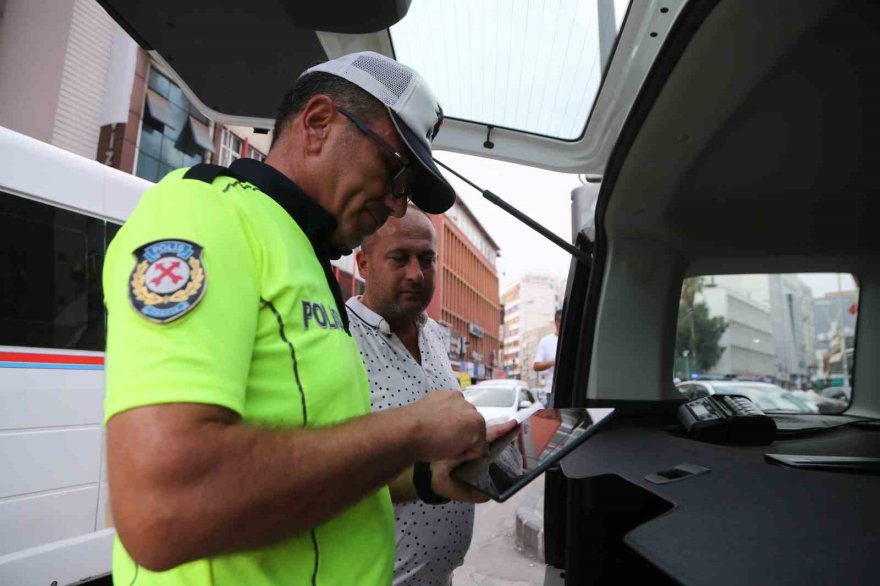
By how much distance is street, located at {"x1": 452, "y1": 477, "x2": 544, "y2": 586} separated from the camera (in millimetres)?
4293

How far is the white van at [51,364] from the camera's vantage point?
3.25 m

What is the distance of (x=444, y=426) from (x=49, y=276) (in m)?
3.78

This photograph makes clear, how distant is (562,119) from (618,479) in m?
1.23

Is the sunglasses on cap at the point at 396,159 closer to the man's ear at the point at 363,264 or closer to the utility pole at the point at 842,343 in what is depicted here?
the man's ear at the point at 363,264

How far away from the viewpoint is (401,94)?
3.82 feet

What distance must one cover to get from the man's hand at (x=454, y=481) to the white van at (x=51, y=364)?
10.5ft

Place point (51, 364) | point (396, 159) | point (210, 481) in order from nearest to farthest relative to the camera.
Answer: point (210, 481)
point (396, 159)
point (51, 364)

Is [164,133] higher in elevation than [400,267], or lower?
higher

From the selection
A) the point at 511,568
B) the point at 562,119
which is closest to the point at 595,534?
the point at 562,119

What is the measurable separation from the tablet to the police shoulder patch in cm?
67

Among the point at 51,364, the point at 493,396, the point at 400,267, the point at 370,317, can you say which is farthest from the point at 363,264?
the point at 493,396

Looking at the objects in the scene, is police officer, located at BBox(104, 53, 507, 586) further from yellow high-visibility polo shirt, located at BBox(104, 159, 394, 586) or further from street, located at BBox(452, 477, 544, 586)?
street, located at BBox(452, 477, 544, 586)

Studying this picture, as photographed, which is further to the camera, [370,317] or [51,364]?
[51,364]

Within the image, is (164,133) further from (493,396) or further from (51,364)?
(51,364)
